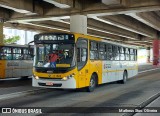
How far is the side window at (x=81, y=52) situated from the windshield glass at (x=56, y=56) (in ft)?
1.24

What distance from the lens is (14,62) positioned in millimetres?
22859

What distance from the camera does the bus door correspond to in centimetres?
1512

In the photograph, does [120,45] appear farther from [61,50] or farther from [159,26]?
[159,26]

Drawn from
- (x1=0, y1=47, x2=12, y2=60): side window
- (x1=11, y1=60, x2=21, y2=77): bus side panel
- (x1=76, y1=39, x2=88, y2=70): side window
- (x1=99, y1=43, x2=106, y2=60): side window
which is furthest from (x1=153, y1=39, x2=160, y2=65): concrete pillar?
(x1=76, y1=39, x2=88, y2=70): side window

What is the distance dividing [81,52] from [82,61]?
0.44 metres

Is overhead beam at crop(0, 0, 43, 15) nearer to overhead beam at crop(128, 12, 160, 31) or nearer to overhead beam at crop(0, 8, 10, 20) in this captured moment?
overhead beam at crop(0, 8, 10, 20)

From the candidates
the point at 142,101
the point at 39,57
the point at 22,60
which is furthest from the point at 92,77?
the point at 22,60

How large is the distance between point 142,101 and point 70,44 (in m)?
4.47

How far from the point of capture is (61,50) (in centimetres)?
1487

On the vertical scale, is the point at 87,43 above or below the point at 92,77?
above

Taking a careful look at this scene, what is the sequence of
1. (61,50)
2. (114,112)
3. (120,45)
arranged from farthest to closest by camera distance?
1. (120,45)
2. (61,50)
3. (114,112)

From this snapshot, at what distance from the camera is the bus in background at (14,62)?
72.7 feet

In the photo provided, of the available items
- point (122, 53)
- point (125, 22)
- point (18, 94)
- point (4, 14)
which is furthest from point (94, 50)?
point (125, 22)

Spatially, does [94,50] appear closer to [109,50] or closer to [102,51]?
[102,51]
